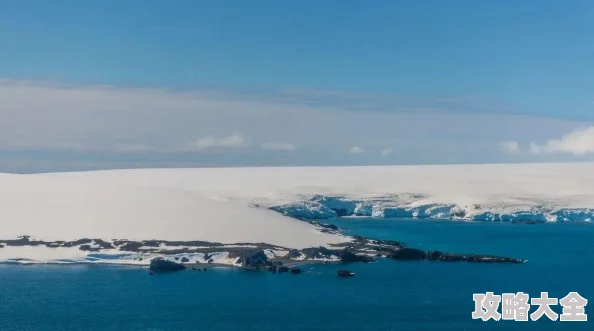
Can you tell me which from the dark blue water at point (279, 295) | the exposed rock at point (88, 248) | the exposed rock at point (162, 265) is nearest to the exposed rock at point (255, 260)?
the dark blue water at point (279, 295)

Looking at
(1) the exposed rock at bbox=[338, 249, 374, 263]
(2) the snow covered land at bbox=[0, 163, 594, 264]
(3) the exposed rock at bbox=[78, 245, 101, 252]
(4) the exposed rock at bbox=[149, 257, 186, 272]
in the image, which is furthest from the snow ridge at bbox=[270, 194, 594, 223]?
(4) the exposed rock at bbox=[149, 257, 186, 272]

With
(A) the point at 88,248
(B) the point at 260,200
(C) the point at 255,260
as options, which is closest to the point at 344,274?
(C) the point at 255,260

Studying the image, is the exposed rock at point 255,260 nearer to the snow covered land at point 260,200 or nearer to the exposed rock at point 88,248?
the snow covered land at point 260,200

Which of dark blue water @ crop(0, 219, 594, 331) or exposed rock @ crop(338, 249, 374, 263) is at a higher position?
exposed rock @ crop(338, 249, 374, 263)

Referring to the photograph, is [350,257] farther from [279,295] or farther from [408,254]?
[279,295]

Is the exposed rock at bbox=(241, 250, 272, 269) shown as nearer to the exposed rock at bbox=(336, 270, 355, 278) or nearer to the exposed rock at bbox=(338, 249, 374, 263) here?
the exposed rock at bbox=(336, 270, 355, 278)
